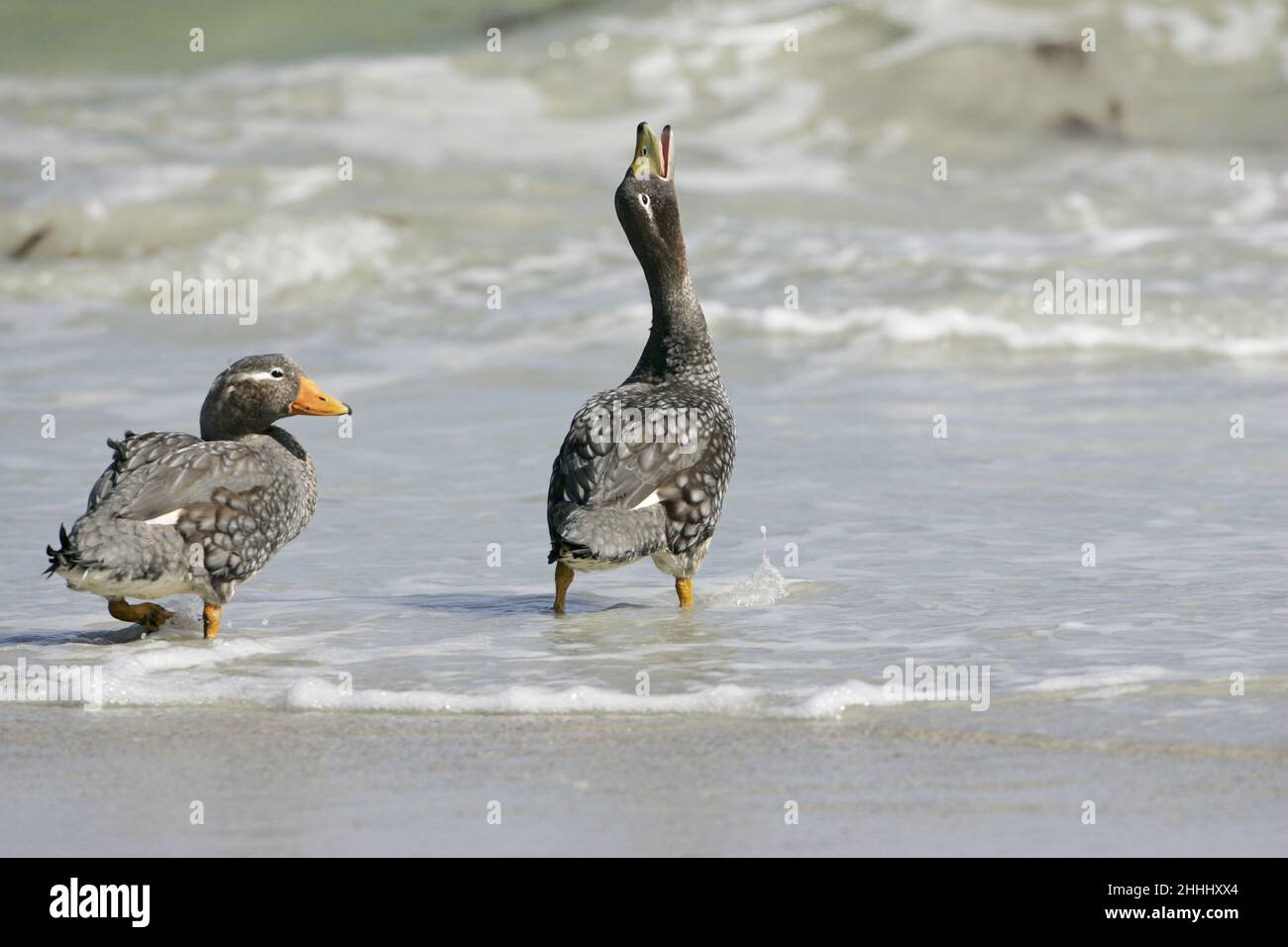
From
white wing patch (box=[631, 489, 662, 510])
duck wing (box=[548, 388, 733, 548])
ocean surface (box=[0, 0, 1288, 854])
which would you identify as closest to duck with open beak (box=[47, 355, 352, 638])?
ocean surface (box=[0, 0, 1288, 854])

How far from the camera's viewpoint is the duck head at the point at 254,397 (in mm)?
7070

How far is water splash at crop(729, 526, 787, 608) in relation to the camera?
24.5ft

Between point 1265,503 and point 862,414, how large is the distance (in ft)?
10.8

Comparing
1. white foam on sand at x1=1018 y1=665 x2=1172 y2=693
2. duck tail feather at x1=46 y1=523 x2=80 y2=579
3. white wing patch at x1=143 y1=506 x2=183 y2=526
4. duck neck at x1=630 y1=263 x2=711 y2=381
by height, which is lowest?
white foam on sand at x1=1018 y1=665 x2=1172 y2=693

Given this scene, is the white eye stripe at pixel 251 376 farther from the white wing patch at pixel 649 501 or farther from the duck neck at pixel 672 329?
the duck neck at pixel 672 329

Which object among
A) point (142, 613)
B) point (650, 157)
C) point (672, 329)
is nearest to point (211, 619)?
point (142, 613)

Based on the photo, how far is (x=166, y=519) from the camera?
650 centimetres

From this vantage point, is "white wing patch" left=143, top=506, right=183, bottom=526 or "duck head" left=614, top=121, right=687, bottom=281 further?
"duck head" left=614, top=121, right=687, bottom=281

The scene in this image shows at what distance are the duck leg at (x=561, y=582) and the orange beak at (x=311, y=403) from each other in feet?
3.40

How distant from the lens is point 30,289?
56.3ft

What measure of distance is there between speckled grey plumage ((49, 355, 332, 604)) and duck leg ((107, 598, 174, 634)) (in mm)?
237

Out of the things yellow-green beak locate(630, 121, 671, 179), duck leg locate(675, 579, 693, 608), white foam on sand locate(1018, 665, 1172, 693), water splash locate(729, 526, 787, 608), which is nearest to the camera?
white foam on sand locate(1018, 665, 1172, 693)

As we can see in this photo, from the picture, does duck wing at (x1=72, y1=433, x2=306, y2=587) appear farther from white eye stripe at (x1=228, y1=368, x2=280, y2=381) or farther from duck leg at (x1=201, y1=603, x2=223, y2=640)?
white eye stripe at (x1=228, y1=368, x2=280, y2=381)

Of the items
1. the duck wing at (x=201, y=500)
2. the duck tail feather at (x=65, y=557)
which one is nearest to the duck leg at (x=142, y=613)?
the duck wing at (x=201, y=500)
